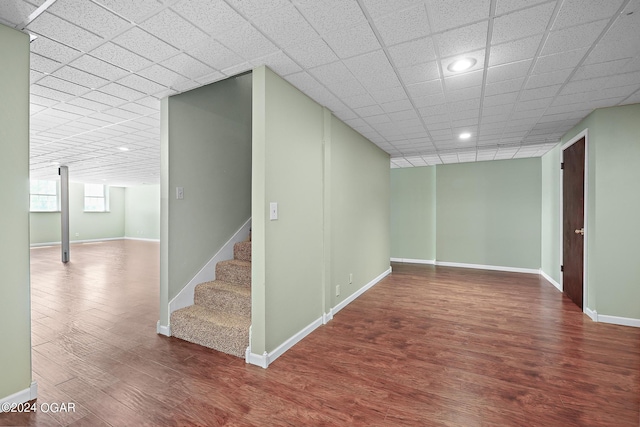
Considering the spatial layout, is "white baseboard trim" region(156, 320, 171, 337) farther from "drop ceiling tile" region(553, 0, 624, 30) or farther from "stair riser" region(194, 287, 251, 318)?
"drop ceiling tile" region(553, 0, 624, 30)

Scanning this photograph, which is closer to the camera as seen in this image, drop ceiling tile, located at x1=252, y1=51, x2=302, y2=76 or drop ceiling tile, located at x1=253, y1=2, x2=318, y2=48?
drop ceiling tile, located at x1=253, y1=2, x2=318, y2=48

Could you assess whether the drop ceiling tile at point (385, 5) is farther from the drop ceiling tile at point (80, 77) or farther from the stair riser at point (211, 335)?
the stair riser at point (211, 335)

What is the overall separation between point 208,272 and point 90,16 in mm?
2600

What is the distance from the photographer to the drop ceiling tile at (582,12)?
5.55 feet

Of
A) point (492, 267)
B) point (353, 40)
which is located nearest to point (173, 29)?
point (353, 40)

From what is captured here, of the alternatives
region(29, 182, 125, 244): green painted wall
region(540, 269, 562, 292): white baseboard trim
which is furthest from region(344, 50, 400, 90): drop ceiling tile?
region(29, 182, 125, 244): green painted wall

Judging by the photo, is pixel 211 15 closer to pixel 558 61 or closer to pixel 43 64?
pixel 43 64

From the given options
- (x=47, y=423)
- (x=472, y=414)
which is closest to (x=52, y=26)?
(x=47, y=423)

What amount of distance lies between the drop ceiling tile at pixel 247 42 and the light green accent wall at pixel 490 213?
6217 millimetres

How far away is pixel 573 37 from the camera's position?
79.2 inches

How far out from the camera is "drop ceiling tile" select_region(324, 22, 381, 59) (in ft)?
6.43

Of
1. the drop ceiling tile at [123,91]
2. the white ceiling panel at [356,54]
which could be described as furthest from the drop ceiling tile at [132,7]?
the drop ceiling tile at [123,91]

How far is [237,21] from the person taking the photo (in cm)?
186

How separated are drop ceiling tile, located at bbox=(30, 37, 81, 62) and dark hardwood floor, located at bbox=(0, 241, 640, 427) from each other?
2.54m
